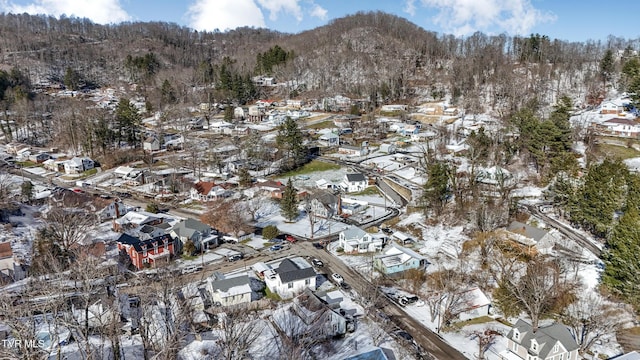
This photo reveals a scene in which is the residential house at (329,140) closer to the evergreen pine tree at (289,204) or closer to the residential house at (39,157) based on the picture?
the evergreen pine tree at (289,204)

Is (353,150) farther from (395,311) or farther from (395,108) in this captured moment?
(395,311)

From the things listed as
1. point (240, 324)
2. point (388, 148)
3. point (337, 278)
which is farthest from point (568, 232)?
point (388, 148)

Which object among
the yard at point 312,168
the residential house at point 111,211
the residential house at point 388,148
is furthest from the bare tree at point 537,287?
the residential house at point 111,211

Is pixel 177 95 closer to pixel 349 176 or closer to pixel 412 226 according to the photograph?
pixel 349 176

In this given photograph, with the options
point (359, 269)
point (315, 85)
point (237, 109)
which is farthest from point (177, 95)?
point (359, 269)

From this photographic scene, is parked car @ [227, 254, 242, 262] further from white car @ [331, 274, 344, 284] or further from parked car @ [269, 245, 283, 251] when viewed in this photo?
white car @ [331, 274, 344, 284]
